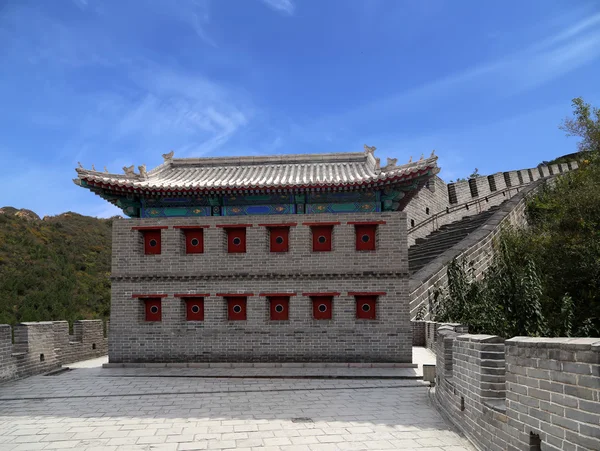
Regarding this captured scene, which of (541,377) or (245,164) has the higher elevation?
(245,164)

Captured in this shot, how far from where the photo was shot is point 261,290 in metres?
12.4

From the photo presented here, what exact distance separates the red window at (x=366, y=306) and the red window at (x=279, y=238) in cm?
235

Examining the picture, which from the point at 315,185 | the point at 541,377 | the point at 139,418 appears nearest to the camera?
the point at 541,377

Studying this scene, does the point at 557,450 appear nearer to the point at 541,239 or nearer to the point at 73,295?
the point at 541,239

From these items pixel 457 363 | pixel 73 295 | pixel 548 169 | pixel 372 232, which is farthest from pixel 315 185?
pixel 548 169

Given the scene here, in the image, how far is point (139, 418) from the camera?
308 inches

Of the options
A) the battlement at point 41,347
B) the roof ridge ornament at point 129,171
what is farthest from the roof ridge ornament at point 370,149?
the battlement at point 41,347

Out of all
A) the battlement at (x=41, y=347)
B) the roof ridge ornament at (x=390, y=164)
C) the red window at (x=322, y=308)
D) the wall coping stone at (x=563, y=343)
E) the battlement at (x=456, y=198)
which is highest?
the battlement at (x=456, y=198)

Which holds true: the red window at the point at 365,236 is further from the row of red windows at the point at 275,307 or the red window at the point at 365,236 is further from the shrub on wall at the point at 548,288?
the shrub on wall at the point at 548,288

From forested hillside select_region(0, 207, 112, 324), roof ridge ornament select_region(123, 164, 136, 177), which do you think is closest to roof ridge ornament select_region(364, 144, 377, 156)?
roof ridge ornament select_region(123, 164, 136, 177)

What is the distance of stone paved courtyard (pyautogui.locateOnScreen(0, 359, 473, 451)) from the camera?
6.52 m

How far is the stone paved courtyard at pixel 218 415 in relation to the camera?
21.4 ft

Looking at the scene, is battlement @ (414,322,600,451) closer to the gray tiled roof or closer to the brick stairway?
the gray tiled roof

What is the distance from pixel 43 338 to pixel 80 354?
2.35 metres
